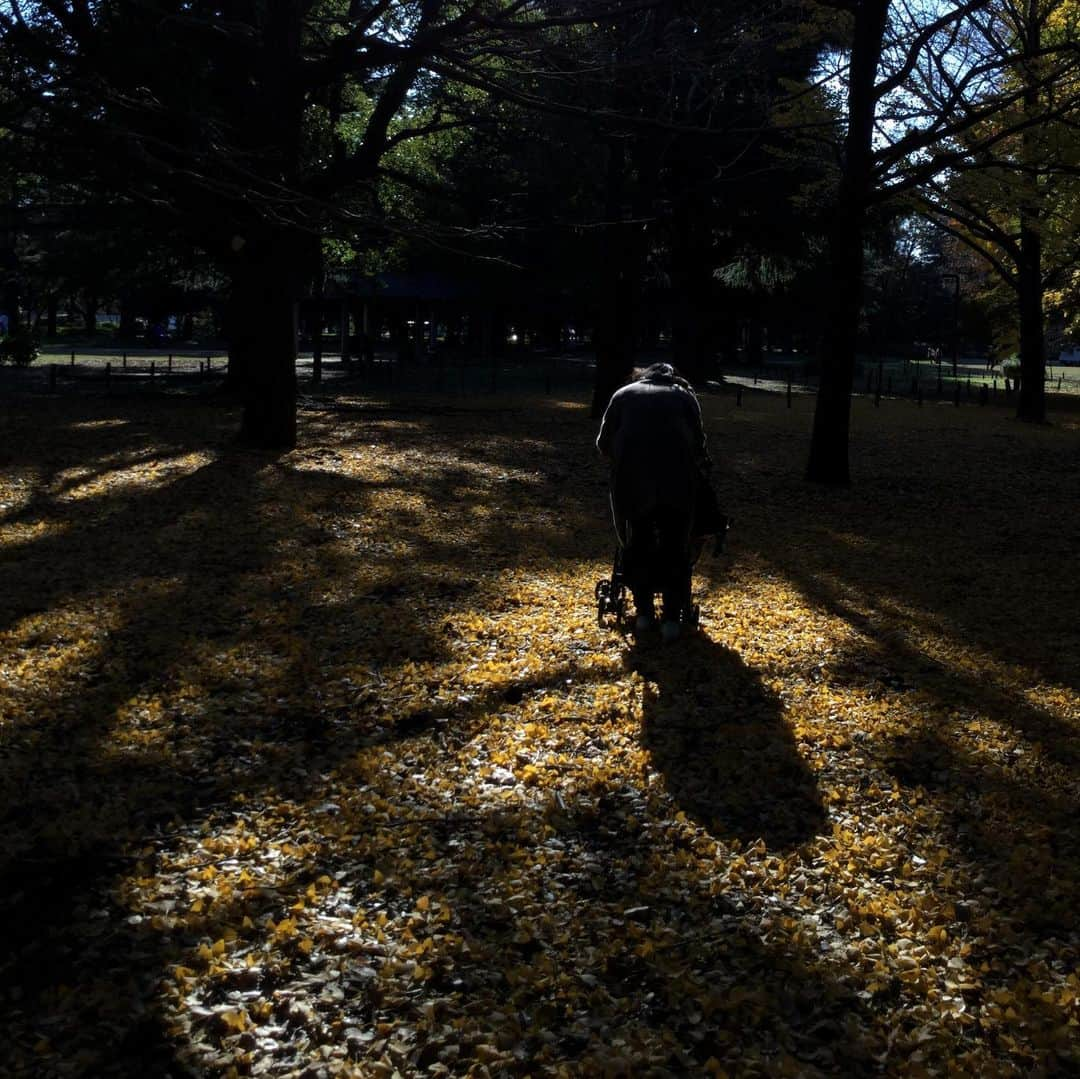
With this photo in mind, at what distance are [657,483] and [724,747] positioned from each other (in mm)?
2047

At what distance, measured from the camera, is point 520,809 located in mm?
5211

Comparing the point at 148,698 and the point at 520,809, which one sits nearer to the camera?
the point at 520,809

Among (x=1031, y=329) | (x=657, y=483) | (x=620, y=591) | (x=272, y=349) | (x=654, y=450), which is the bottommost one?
(x=620, y=591)

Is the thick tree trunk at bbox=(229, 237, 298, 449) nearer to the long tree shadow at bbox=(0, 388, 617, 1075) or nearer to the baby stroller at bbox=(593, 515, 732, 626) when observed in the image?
the long tree shadow at bbox=(0, 388, 617, 1075)

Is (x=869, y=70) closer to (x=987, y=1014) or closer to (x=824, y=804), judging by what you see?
(x=824, y=804)

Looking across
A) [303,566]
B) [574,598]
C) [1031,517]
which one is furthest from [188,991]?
[1031,517]

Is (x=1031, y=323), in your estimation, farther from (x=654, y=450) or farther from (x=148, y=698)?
(x=148, y=698)

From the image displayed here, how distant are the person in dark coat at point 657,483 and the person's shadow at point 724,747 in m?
0.45

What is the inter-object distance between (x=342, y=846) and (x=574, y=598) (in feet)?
14.6

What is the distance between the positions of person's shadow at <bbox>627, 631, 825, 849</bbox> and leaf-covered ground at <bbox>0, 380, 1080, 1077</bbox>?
0.02m

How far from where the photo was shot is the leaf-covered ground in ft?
11.8

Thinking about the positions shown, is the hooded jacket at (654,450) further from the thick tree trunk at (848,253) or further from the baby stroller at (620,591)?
the thick tree trunk at (848,253)

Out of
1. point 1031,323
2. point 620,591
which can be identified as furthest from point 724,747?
point 1031,323

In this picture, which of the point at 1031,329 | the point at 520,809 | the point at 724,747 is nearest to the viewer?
the point at 520,809
